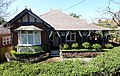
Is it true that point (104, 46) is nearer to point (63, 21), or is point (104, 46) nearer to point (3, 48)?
point (63, 21)

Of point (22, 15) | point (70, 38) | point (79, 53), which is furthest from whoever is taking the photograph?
point (70, 38)

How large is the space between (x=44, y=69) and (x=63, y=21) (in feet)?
60.9

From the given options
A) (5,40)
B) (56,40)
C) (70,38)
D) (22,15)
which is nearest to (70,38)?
(70,38)

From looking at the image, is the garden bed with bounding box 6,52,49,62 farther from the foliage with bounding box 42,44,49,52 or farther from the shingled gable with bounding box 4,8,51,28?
the shingled gable with bounding box 4,8,51,28

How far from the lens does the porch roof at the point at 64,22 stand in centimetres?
2287

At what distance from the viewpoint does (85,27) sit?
2292cm

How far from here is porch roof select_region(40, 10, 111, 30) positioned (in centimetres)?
2287

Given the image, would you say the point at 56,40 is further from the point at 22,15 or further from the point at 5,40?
the point at 5,40

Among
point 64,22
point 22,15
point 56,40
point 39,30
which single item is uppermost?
point 22,15

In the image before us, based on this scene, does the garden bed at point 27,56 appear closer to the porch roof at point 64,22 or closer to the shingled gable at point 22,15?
the shingled gable at point 22,15

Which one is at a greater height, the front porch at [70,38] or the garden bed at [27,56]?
the front porch at [70,38]

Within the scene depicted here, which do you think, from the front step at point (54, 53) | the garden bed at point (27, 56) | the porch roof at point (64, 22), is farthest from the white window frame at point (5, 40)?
the front step at point (54, 53)

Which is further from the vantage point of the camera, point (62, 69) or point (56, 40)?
point (56, 40)

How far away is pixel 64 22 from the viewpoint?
81.4ft
